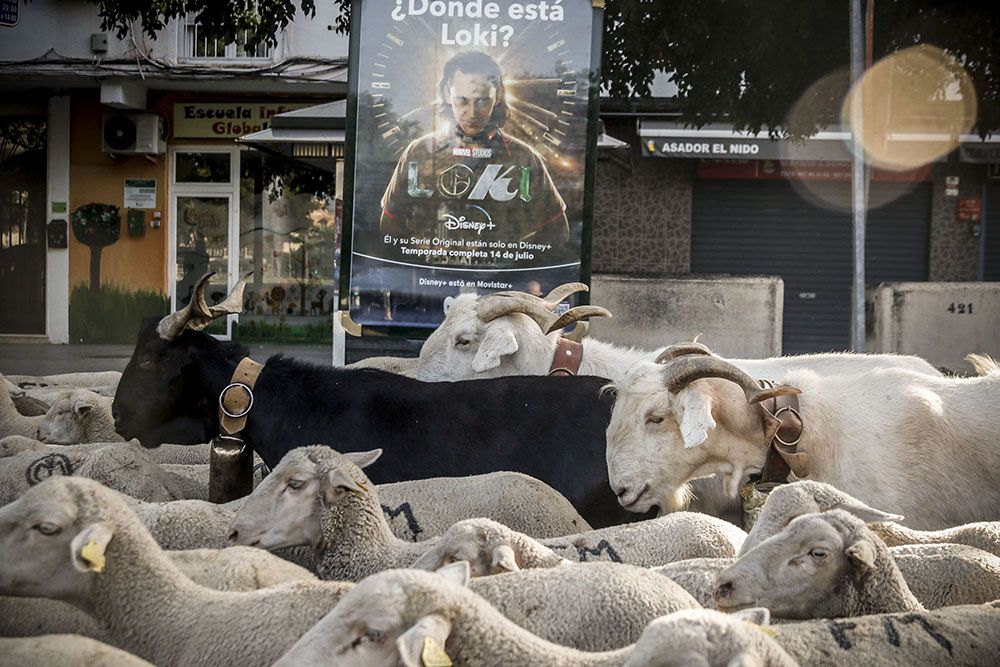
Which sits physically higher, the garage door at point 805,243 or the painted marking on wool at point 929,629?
the garage door at point 805,243

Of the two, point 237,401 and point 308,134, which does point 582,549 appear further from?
point 308,134

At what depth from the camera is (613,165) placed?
56.1ft

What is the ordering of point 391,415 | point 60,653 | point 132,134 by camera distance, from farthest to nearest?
point 132,134 < point 391,415 < point 60,653

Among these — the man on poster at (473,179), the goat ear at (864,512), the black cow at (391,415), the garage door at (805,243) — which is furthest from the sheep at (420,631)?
the garage door at (805,243)

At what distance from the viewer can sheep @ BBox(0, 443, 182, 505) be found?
464 centimetres

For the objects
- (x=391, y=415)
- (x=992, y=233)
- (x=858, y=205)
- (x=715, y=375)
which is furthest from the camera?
(x=992, y=233)

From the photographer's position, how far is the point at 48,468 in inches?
185

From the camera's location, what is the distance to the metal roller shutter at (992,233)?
56.1ft

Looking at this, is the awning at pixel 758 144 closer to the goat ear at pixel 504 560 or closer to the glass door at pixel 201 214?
the glass door at pixel 201 214

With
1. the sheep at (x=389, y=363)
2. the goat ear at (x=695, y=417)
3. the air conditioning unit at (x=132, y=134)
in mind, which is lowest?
the sheep at (x=389, y=363)

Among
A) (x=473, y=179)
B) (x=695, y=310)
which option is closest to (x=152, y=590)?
(x=473, y=179)

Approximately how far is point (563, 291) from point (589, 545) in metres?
2.89

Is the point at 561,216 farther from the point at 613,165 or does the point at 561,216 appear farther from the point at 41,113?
the point at 41,113

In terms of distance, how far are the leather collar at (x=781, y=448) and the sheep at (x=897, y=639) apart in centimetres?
138
